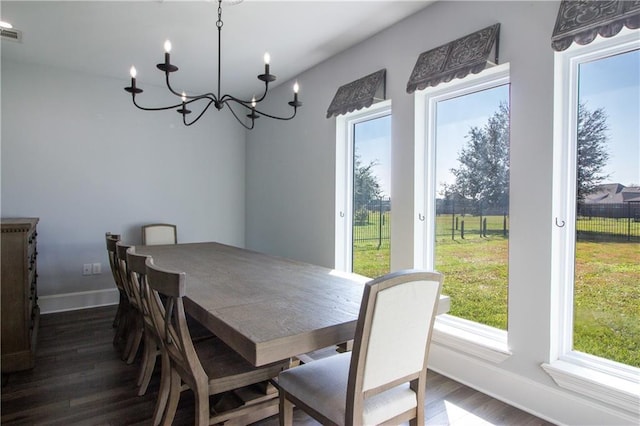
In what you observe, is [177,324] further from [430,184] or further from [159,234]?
[159,234]

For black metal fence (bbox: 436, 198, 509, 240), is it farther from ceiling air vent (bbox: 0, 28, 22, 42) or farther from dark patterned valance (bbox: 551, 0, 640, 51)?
ceiling air vent (bbox: 0, 28, 22, 42)

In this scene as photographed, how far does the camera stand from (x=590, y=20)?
1.76 metres

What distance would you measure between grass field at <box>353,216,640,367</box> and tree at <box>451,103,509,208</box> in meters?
0.17

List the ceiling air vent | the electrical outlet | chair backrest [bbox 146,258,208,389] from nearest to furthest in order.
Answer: chair backrest [bbox 146,258,208,389] < the ceiling air vent < the electrical outlet

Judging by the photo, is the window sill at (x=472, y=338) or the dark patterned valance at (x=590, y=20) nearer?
the dark patterned valance at (x=590, y=20)

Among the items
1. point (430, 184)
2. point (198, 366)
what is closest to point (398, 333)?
point (198, 366)

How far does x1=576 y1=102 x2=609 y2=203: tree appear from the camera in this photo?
191 cm

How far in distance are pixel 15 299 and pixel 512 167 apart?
10.9 ft

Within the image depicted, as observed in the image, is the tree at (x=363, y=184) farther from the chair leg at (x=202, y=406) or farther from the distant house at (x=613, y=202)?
the chair leg at (x=202, y=406)

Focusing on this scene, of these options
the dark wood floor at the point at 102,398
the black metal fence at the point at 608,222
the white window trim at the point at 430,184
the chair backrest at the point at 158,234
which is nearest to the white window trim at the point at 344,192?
the white window trim at the point at 430,184

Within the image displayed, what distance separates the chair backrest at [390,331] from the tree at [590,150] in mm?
1203

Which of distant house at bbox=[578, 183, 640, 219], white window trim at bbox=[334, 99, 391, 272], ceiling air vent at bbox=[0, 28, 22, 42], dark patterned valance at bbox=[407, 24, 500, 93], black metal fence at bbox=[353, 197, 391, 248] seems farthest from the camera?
white window trim at bbox=[334, 99, 391, 272]

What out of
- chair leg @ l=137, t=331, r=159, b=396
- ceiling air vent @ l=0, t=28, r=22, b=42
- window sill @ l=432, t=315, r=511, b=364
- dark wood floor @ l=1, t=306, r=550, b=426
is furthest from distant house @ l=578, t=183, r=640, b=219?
ceiling air vent @ l=0, t=28, r=22, b=42

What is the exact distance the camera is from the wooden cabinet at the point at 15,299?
244 centimetres
